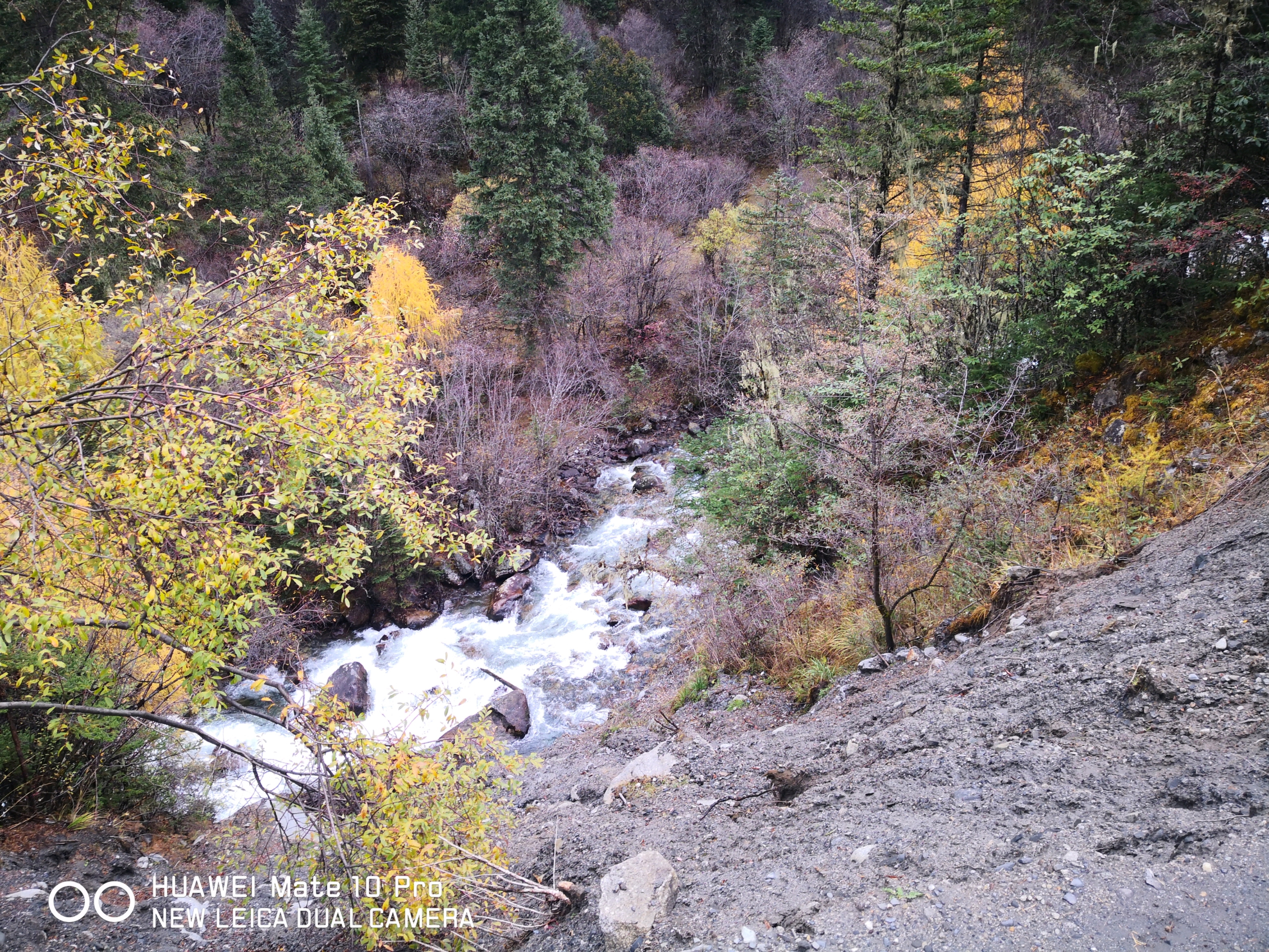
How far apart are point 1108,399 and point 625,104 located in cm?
2914

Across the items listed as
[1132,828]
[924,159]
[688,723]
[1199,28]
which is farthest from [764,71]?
[1132,828]

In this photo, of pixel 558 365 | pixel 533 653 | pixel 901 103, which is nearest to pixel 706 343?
pixel 558 365

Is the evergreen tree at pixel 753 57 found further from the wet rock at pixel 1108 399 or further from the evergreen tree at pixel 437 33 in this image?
the wet rock at pixel 1108 399

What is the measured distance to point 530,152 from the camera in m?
21.4

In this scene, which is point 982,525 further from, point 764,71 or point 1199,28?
point 764,71

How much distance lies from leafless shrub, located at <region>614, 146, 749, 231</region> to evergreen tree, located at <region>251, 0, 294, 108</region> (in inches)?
657

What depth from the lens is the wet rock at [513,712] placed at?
1021 centimetres

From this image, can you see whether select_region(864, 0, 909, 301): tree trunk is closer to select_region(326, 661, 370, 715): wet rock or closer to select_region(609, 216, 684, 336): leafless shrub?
select_region(326, 661, 370, 715): wet rock

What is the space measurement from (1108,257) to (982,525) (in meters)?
3.78

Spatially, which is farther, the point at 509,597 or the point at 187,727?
the point at 509,597

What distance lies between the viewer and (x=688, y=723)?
24.2 feet

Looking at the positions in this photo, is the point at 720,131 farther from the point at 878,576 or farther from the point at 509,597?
the point at 878,576

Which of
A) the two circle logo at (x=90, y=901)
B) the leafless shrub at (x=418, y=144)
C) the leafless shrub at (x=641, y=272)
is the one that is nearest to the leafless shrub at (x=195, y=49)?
the leafless shrub at (x=418, y=144)

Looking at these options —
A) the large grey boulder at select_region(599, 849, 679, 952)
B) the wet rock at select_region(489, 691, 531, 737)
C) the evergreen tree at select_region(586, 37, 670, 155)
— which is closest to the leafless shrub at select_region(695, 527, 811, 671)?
the wet rock at select_region(489, 691, 531, 737)
